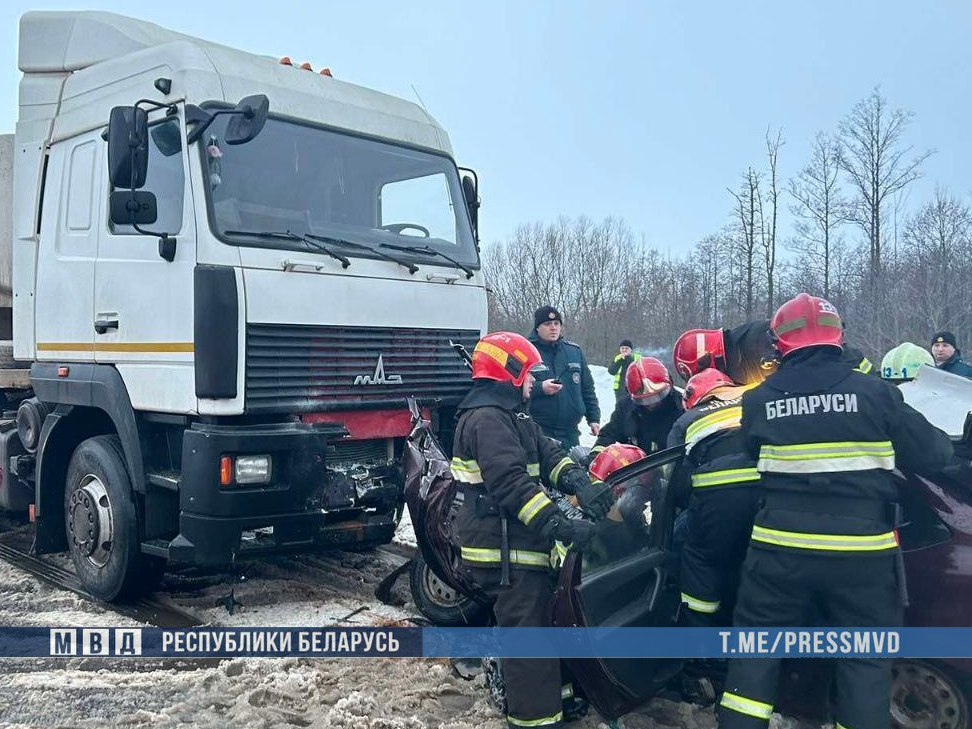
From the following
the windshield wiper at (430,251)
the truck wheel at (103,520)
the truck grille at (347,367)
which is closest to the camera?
the truck grille at (347,367)

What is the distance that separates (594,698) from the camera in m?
3.27

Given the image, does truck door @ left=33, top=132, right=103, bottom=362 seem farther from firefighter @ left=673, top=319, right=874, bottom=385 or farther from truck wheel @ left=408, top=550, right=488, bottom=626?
firefighter @ left=673, top=319, right=874, bottom=385

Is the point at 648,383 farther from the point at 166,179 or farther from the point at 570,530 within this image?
the point at 166,179

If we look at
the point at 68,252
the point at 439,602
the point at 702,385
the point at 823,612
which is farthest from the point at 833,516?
the point at 68,252

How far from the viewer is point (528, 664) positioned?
3.32 m

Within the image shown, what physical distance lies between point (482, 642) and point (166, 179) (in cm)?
310

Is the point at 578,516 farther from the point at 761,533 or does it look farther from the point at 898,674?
the point at 898,674

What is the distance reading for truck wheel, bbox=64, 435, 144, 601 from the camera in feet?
15.7

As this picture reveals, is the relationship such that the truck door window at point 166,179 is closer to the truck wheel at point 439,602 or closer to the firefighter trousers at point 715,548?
the truck wheel at point 439,602

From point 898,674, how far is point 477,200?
387 cm

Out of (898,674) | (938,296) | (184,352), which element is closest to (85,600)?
(184,352)

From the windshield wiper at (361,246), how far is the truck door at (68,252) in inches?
55.0

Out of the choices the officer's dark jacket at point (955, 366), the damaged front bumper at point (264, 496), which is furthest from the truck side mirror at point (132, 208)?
the officer's dark jacket at point (955, 366)

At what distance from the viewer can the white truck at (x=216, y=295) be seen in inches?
170
